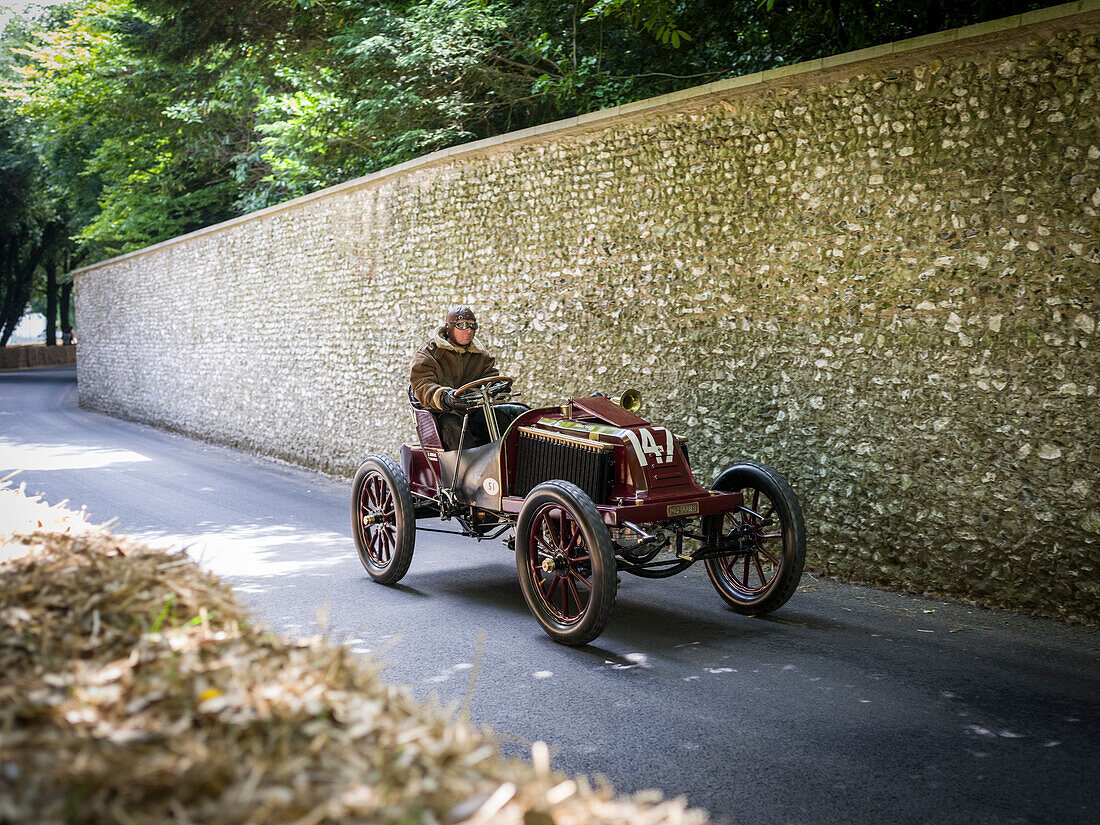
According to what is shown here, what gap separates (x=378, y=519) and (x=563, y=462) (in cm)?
189

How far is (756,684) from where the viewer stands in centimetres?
450

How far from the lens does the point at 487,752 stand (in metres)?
1.61

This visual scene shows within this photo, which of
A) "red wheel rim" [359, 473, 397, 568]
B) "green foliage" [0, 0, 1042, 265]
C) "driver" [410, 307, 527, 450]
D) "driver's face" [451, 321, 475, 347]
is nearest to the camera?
"driver" [410, 307, 527, 450]

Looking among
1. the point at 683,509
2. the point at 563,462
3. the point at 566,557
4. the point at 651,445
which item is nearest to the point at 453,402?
the point at 563,462

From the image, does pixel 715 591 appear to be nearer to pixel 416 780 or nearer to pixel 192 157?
pixel 416 780

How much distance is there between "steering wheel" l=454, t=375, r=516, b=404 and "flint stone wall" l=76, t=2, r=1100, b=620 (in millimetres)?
1910

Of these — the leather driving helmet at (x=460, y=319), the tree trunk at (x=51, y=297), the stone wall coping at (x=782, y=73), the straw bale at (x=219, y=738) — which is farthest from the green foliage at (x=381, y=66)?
the tree trunk at (x=51, y=297)

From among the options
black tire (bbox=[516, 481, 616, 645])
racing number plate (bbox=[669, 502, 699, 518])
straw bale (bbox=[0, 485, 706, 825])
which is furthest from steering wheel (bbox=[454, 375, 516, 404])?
straw bale (bbox=[0, 485, 706, 825])

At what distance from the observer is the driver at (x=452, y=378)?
260 inches

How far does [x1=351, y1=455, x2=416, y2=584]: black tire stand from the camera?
6488 millimetres

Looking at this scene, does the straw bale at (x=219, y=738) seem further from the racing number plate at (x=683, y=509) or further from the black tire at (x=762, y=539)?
the black tire at (x=762, y=539)

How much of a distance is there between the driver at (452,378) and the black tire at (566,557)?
1.27 metres

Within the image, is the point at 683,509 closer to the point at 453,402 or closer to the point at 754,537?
the point at 754,537

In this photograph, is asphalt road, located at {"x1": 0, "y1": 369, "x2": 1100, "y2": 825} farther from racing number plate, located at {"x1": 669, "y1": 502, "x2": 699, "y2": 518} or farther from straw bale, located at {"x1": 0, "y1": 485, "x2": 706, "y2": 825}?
straw bale, located at {"x1": 0, "y1": 485, "x2": 706, "y2": 825}
